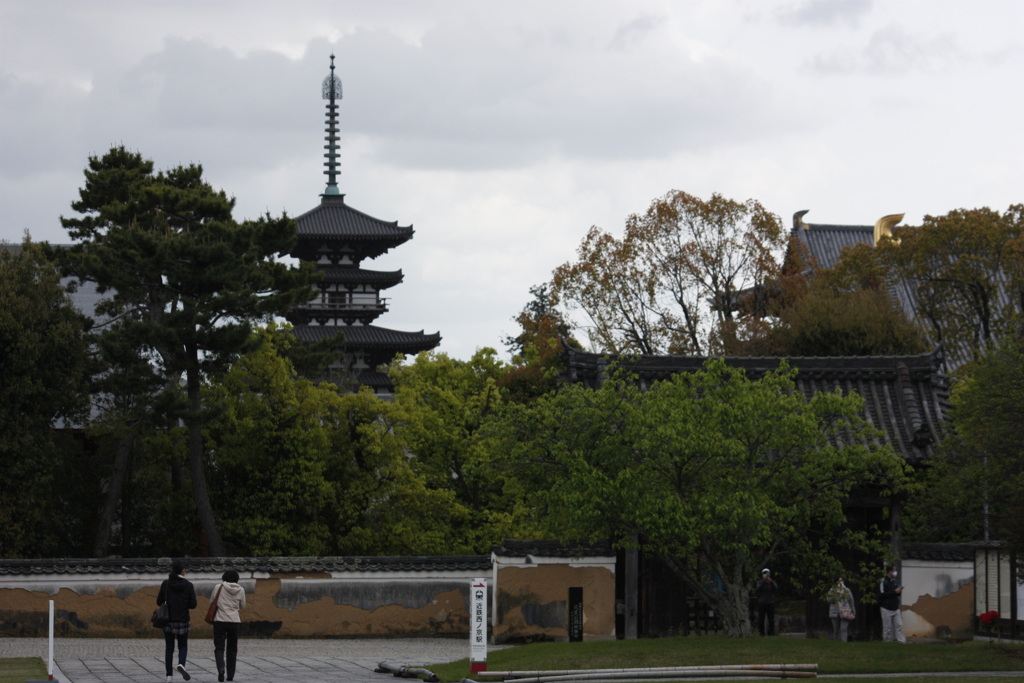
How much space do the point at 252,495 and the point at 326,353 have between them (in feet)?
16.3

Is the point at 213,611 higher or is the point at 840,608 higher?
the point at 213,611

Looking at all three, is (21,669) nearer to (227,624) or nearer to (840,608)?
(227,624)

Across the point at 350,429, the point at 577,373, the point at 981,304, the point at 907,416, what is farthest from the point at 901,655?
the point at 981,304

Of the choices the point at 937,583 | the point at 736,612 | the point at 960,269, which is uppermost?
the point at 960,269

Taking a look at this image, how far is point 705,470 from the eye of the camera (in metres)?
17.2

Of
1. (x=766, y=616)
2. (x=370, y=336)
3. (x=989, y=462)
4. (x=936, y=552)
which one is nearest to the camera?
(x=989, y=462)

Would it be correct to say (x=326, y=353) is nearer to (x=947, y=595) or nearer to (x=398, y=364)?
(x=398, y=364)

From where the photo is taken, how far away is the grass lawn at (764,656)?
1504cm

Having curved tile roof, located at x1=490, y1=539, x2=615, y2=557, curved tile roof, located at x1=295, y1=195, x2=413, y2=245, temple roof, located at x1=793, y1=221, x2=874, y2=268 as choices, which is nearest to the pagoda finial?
curved tile roof, located at x1=295, y1=195, x2=413, y2=245

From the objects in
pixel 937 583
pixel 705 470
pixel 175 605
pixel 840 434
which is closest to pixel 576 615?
pixel 705 470

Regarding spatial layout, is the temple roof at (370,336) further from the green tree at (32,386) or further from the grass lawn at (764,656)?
the grass lawn at (764,656)

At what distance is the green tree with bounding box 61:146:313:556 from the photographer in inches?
1165

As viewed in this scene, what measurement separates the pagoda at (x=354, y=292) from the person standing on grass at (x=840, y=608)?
34447mm

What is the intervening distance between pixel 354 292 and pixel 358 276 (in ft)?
3.20
